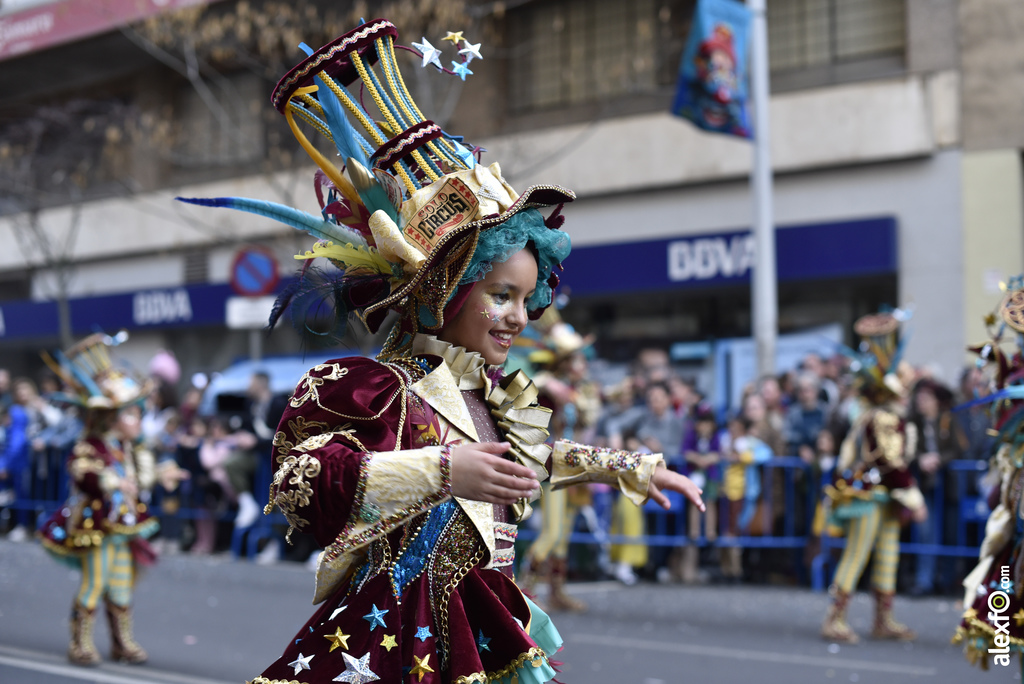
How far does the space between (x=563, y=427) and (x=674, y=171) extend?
24.2ft


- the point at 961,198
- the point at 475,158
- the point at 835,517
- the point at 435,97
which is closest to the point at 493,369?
the point at 475,158

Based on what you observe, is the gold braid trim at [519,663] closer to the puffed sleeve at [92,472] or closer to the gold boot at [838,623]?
the puffed sleeve at [92,472]

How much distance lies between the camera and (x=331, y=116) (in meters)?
Result: 3.12

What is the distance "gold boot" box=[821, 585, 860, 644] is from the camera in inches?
304

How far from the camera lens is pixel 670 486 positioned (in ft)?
10.2

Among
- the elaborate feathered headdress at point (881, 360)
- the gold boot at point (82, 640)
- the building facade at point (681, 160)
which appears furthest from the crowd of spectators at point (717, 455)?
the building facade at point (681, 160)

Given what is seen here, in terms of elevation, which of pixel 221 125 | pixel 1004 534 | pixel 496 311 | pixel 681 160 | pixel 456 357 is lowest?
pixel 1004 534

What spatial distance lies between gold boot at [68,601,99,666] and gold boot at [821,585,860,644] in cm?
477

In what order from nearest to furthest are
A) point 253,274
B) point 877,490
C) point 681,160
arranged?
point 877,490 → point 253,274 → point 681,160

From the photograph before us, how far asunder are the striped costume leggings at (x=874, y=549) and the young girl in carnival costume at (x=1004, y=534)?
10.2 ft

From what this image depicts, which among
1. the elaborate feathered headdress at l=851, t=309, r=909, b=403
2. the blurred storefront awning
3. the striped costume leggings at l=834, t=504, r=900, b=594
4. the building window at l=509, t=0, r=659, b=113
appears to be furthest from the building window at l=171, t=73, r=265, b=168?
the striped costume leggings at l=834, t=504, r=900, b=594

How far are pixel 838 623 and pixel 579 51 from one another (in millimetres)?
11251

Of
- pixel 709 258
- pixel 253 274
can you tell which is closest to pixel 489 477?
pixel 253 274

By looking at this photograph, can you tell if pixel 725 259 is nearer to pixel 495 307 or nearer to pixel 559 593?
pixel 559 593
